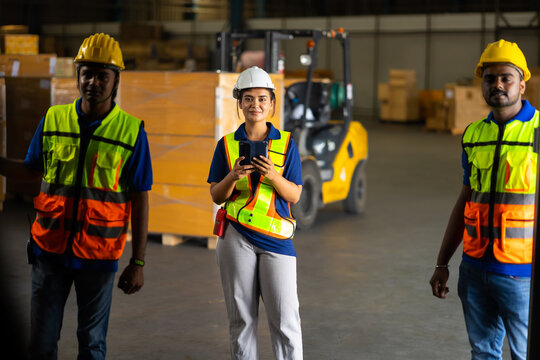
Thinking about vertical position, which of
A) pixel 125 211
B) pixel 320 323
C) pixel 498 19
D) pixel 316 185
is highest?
pixel 498 19

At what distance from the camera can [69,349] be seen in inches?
176

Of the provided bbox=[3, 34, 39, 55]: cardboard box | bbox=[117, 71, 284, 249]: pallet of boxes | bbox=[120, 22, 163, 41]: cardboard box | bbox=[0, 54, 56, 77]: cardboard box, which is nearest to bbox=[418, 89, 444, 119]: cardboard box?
bbox=[120, 22, 163, 41]: cardboard box

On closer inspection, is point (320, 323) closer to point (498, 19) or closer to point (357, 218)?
point (357, 218)

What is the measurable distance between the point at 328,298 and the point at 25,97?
215 inches

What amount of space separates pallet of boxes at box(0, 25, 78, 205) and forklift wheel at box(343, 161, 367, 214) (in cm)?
358

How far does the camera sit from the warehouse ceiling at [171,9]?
27125 millimetres

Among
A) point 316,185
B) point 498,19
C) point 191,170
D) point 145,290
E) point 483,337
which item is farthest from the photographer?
point 498,19

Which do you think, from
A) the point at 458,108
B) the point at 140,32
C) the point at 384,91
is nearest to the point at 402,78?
the point at 384,91

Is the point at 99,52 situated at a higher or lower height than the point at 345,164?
higher

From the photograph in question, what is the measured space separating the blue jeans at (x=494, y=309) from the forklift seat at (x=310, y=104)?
5.88m

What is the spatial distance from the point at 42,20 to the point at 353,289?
30670 millimetres

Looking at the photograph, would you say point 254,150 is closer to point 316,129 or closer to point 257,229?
point 257,229

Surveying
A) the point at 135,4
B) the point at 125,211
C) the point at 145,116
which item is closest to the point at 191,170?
the point at 145,116

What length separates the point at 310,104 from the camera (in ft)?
29.8
